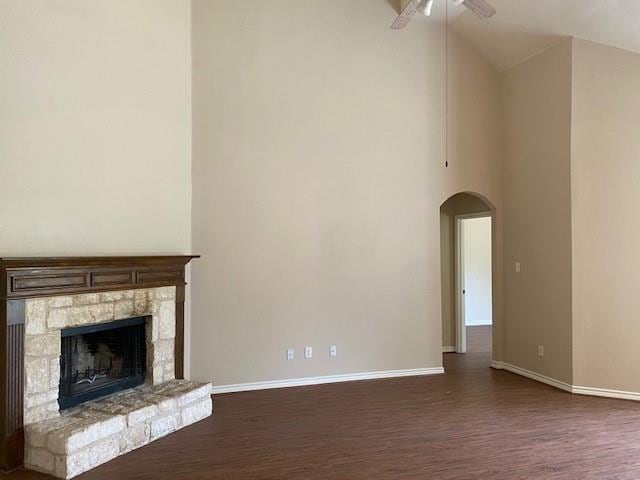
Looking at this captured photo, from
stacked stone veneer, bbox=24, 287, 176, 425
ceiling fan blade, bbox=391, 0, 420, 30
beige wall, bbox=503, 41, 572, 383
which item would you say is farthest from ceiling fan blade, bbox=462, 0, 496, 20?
stacked stone veneer, bbox=24, 287, 176, 425

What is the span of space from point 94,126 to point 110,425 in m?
2.36

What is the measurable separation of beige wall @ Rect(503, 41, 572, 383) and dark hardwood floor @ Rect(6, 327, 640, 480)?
66 cm

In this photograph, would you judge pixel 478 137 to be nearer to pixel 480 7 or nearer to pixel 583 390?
pixel 480 7

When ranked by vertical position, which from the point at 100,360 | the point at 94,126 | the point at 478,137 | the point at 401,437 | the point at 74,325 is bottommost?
the point at 401,437

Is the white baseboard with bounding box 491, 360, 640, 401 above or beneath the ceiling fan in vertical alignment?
beneath

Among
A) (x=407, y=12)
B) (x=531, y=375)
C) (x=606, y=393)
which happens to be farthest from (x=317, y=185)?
(x=606, y=393)

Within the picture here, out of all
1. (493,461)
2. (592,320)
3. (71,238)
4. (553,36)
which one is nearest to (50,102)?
(71,238)

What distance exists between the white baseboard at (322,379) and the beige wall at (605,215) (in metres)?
1.71

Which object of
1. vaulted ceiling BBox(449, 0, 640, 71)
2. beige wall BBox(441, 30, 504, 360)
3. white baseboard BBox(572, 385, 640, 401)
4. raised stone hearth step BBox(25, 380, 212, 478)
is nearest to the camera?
raised stone hearth step BBox(25, 380, 212, 478)

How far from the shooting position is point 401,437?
12.3 ft

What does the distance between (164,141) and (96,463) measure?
2.82 metres

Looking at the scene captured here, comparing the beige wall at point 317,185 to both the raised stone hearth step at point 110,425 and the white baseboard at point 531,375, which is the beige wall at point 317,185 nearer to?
the raised stone hearth step at point 110,425

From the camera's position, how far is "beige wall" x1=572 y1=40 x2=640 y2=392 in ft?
15.5

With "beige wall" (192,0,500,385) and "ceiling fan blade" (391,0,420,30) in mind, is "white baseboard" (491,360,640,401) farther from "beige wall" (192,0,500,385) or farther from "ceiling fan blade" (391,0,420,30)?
"ceiling fan blade" (391,0,420,30)
